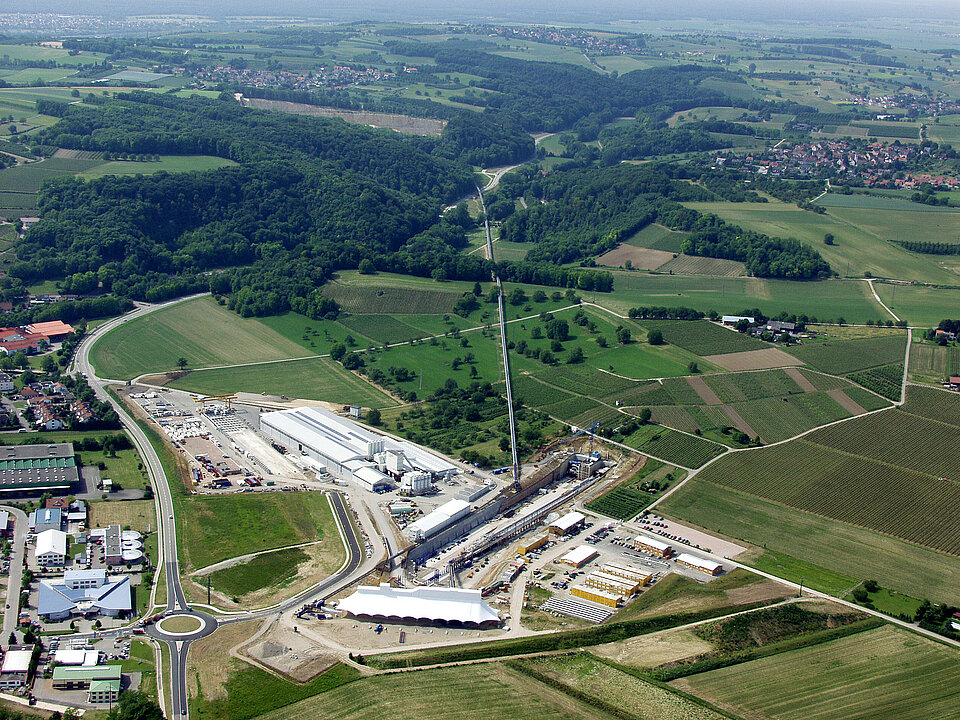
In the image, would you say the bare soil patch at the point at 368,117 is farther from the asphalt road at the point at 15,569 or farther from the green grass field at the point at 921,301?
the asphalt road at the point at 15,569

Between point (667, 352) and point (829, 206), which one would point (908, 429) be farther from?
point (829, 206)

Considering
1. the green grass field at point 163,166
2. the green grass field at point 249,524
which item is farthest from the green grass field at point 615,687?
the green grass field at point 163,166

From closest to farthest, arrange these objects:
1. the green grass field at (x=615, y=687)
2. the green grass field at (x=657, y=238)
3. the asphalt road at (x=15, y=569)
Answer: the green grass field at (x=615, y=687), the asphalt road at (x=15, y=569), the green grass field at (x=657, y=238)

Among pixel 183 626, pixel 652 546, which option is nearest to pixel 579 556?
pixel 652 546

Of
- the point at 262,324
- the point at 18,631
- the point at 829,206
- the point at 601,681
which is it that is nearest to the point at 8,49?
the point at 262,324

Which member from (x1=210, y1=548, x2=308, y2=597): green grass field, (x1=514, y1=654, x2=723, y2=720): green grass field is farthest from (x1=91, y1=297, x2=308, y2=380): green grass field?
(x1=514, y1=654, x2=723, y2=720): green grass field

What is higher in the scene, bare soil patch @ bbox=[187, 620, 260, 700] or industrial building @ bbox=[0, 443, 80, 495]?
industrial building @ bbox=[0, 443, 80, 495]

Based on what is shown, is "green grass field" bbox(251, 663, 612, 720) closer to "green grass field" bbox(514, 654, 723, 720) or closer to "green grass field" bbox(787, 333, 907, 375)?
"green grass field" bbox(514, 654, 723, 720)
